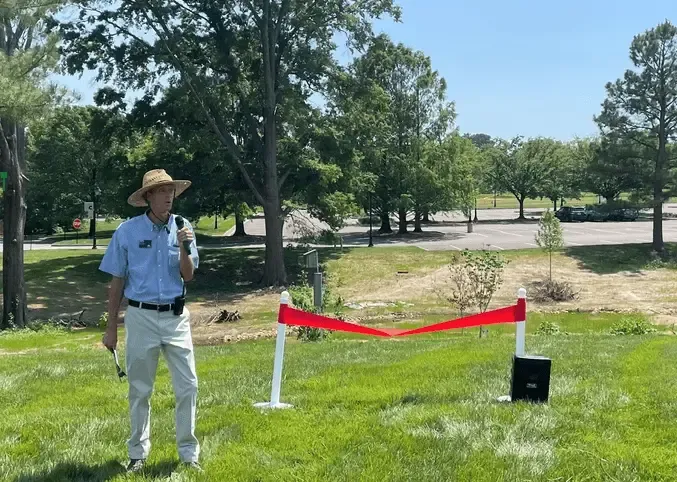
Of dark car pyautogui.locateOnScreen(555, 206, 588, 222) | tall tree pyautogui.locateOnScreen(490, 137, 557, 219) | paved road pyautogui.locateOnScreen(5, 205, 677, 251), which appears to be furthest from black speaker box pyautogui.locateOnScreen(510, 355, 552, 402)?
tall tree pyautogui.locateOnScreen(490, 137, 557, 219)

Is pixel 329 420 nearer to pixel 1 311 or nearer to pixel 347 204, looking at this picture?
pixel 1 311

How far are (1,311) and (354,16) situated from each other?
17219mm

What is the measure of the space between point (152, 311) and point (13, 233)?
16758mm

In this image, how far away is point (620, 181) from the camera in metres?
33.4

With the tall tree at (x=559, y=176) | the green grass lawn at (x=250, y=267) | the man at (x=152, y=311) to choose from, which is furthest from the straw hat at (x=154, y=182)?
the tall tree at (x=559, y=176)

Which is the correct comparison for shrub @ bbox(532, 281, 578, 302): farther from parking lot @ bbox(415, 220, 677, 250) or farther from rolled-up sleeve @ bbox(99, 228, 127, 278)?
rolled-up sleeve @ bbox(99, 228, 127, 278)

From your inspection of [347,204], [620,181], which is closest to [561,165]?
[620,181]

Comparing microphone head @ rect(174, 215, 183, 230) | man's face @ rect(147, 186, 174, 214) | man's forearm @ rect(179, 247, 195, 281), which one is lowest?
man's forearm @ rect(179, 247, 195, 281)

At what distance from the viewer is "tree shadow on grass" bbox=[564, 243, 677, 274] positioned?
29.6m

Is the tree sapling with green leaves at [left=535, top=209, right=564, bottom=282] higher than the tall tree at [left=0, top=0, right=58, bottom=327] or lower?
lower

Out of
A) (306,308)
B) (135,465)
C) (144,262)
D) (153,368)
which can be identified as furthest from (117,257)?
(306,308)

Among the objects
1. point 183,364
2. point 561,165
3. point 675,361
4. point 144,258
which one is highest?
point 561,165

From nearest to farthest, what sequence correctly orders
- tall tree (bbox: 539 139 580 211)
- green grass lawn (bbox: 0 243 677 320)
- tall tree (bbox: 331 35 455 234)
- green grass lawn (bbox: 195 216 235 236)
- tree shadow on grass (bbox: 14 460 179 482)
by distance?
tree shadow on grass (bbox: 14 460 179 482), green grass lawn (bbox: 0 243 677 320), tall tree (bbox: 331 35 455 234), green grass lawn (bbox: 195 216 235 236), tall tree (bbox: 539 139 580 211)

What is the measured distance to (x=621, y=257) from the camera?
31.4 meters
